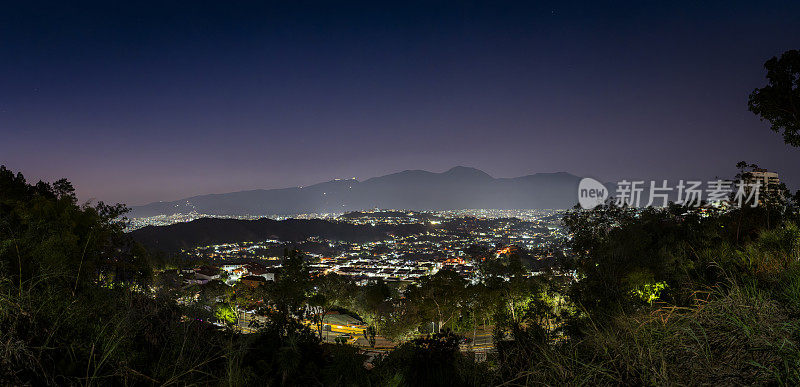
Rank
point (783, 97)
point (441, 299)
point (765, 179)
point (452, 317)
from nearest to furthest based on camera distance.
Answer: point (783, 97) → point (765, 179) → point (441, 299) → point (452, 317)

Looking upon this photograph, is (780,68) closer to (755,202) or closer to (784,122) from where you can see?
(784,122)

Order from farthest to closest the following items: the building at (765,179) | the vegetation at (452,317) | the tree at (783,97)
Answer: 1. the building at (765,179)
2. the tree at (783,97)
3. the vegetation at (452,317)

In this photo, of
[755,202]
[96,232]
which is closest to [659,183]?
[755,202]

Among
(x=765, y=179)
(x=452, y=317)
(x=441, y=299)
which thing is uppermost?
(x=765, y=179)

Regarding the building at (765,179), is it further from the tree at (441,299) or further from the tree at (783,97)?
the tree at (441,299)

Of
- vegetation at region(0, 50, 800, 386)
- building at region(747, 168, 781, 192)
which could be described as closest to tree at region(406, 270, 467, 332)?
vegetation at region(0, 50, 800, 386)

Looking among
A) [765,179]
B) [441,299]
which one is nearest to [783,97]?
[765,179]

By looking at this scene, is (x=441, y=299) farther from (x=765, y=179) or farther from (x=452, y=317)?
(x=765, y=179)

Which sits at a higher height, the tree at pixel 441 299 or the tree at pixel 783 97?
the tree at pixel 783 97

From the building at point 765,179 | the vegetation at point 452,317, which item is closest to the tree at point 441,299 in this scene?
the vegetation at point 452,317
